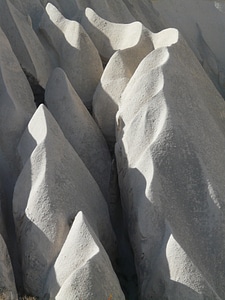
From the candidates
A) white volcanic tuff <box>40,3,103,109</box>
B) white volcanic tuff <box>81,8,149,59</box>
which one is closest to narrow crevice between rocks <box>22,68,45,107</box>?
white volcanic tuff <box>40,3,103,109</box>

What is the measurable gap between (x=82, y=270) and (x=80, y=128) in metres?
1.97

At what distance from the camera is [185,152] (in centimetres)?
710

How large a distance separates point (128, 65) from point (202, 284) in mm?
2674

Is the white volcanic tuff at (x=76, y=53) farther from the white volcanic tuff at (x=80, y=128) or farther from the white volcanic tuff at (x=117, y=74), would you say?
the white volcanic tuff at (x=80, y=128)

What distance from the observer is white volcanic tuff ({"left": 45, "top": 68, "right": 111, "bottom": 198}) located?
301 inches

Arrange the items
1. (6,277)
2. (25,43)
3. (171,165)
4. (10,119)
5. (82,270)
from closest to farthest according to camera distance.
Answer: (82,270)
(6,277)
(171,165)
(10,119)
(25,43)

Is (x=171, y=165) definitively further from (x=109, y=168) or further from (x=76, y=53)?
(x=76, y=53)

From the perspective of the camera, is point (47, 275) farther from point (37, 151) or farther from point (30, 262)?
point (37, 151)

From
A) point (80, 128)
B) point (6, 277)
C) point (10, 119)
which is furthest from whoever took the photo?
point (80, 128)

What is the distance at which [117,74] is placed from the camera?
324 inches

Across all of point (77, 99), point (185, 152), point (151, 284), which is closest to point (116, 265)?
point (151, 284)

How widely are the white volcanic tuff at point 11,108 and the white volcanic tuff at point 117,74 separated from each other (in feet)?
2.14

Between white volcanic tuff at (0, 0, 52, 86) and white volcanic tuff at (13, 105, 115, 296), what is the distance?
1.27m

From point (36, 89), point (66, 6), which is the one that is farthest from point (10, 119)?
point (66, 6)
